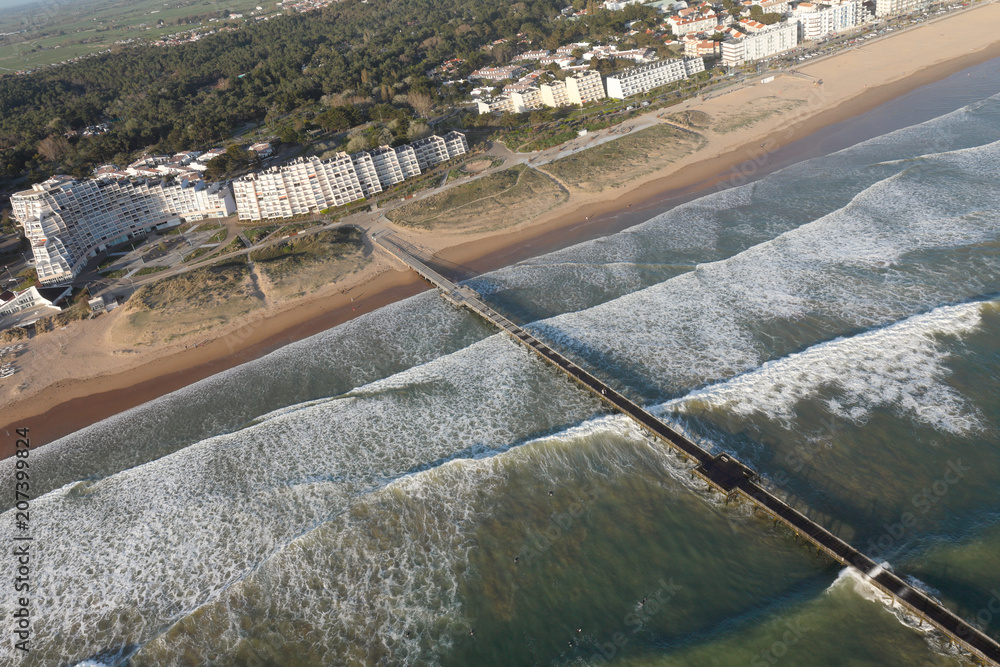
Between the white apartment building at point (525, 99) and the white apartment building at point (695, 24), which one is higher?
the white apartment building at point (695, 24)

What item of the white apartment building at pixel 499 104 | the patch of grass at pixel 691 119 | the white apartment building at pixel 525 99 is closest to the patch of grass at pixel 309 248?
the white apartment building at pixel 499 104

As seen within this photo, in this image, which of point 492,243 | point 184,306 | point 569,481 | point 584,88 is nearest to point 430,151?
point 492,243

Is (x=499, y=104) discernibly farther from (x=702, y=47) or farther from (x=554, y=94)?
(x=702, y=47)

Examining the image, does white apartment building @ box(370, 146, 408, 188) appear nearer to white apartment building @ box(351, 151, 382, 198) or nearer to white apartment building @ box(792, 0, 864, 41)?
white apartment building @ box(351, 151, 382, 198)

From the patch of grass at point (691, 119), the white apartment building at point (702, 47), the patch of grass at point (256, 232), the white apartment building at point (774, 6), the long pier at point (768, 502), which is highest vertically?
the white apartment building at point (774, 6)

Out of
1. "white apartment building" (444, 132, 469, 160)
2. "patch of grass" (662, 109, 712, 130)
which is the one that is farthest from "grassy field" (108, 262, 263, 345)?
"patch of grass" (662, 109, 712, 130)

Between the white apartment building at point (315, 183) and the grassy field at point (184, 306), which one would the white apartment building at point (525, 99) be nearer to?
the white apartment building at point (315, 183)

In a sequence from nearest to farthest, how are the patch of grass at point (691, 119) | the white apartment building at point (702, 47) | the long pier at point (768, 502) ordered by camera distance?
the long pier at point (768, 502) → the patch of grass at point (691, 119) → the white apartment building at point (702, 47)
